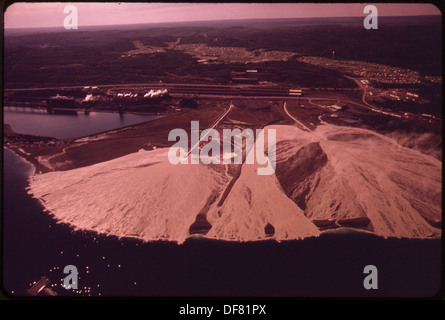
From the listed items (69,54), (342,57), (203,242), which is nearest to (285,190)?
(203,242)

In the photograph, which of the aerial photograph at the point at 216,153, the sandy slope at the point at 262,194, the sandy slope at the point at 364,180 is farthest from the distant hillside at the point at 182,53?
the sandy slope at the point at 262,194

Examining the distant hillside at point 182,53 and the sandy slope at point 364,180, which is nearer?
the sandy slope at point 364,180

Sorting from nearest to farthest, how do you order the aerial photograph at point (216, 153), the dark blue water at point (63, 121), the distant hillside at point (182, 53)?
the aerial photograph at point (216, 153) → the dark blue water at point (63, 121) → the distant hillside at point (182, 53)

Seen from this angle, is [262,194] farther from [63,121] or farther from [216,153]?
[63,121]

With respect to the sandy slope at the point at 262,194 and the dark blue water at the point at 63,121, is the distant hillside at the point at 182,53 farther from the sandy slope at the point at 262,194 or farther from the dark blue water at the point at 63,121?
the sandy slope at the point at 262,194

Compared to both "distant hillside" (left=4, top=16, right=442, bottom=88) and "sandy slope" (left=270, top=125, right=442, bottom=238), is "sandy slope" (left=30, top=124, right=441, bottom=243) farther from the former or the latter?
"distant hillside" (left=4, top=16, right=442, bottom=88)

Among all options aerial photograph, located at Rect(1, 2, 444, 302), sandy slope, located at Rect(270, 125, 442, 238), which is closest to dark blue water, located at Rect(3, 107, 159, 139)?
aerial photograph, located at Rect(1, 2, 444, 302)

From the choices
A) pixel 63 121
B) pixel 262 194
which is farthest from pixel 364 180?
pixel 63 121

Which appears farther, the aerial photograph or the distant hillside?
the distant hillside

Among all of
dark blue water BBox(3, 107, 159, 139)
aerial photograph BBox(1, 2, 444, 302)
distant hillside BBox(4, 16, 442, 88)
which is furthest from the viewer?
distant hillside BBox(4, 16, 442, 88)
